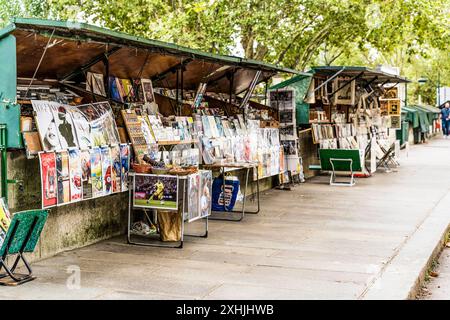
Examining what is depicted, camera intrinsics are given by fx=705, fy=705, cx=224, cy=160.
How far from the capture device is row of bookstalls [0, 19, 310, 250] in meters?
6.66

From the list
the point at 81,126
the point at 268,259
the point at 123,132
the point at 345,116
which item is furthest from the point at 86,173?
the point at 345,116

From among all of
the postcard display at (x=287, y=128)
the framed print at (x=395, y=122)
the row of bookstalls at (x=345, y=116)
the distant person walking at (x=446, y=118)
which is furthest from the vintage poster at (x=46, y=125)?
the distant person walking at (x=446, y=118)

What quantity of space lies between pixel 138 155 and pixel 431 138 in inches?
1156

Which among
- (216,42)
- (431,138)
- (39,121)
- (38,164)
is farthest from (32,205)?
(431,138)

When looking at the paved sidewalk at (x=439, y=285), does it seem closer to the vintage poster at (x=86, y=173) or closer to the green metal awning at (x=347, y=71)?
the vintage poster at (x=86, y=173)

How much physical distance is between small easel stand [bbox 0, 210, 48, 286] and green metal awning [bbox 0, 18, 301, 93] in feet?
5.39

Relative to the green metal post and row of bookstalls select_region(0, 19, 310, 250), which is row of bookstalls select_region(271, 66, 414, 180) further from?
the green metal post

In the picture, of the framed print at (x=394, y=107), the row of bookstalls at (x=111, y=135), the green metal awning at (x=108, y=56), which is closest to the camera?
the green metal awning at (x=108, y=56)

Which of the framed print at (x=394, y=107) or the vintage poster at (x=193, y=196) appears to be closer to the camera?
the vintage poster at (x=193, y=196)

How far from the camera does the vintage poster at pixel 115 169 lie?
773cm

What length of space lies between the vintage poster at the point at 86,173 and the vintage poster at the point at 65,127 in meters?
0.16

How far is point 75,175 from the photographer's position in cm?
706

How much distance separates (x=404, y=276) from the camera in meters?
6.58
